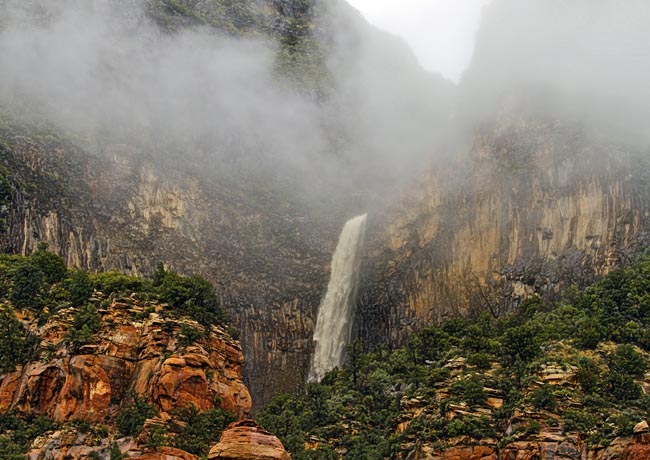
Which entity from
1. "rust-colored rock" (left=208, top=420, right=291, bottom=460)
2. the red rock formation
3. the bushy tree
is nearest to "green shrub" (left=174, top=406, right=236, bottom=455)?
the red rock formation

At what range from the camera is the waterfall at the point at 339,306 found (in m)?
89.1

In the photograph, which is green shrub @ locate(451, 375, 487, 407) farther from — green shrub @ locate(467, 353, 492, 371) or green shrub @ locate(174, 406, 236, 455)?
green shrub @ locate(174, 406, 236, 455)

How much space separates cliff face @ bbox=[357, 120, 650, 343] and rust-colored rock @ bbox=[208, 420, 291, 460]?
3992cm

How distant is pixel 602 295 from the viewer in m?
70.2

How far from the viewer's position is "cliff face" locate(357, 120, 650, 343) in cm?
7756

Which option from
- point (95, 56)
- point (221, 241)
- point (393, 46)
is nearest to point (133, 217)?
point (221, 241)

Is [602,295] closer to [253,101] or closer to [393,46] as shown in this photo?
[253,101]

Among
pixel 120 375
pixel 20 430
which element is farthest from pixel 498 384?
pixel 20 430

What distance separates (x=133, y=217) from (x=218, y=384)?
83.9 feet

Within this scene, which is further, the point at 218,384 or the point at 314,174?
the point at 314,174

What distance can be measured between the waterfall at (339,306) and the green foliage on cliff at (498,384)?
9001 millimetres

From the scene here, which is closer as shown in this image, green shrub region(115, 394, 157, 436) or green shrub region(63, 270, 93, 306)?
green shrub region(115, 394, 157, 436)

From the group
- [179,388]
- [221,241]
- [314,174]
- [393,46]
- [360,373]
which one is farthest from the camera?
[393,46]

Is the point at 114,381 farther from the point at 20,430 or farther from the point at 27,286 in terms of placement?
the point at 27,286
